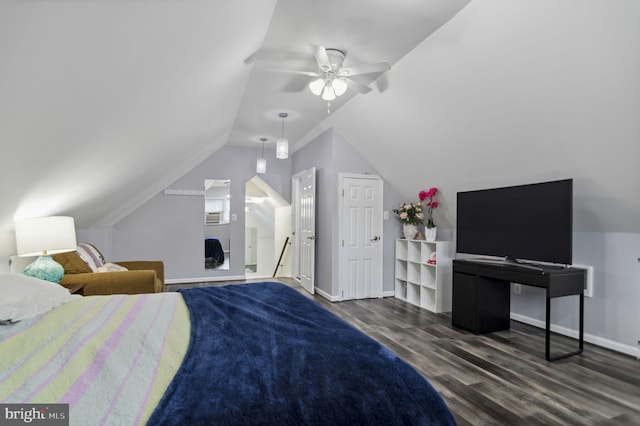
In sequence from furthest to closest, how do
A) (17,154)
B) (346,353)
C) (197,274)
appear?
1. (197,274)
2. (17,154)
3. (346,353)

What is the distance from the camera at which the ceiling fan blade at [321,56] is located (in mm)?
2373

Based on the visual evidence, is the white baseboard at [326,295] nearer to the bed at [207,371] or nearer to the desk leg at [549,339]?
the desk leg at [549,339]

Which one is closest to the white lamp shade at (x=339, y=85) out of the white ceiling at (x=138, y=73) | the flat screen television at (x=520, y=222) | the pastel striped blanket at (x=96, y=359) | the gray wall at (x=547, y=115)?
the white ceiling at (x=138, y=73)

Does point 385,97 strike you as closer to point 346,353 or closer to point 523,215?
point 523,215

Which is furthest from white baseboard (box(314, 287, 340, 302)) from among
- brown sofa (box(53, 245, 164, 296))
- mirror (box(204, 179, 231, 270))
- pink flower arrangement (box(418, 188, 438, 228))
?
brown sofa (box(53, 245, 164, 296))

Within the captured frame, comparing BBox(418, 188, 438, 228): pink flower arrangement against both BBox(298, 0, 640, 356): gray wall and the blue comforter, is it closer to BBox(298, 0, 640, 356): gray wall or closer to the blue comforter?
BBox(298, 0, 640, 356): gray wall

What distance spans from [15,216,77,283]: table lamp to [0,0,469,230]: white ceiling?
12 centimetres

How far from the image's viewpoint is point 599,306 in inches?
120

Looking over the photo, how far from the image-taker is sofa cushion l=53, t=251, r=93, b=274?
2893 mm

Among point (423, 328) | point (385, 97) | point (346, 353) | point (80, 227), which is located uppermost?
point (385, 97)

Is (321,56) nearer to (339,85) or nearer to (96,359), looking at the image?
(339,85)

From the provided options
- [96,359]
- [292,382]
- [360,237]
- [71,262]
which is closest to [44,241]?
[71,262]

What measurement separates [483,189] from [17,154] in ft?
12.5

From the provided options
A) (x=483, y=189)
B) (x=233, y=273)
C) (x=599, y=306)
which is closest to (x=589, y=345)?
(x=599, y=306)
